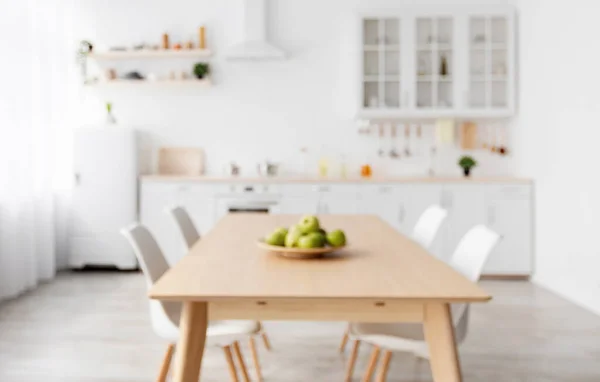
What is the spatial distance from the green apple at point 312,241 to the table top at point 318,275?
0.21 feet

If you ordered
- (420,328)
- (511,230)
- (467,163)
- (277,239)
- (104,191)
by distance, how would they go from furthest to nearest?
1. (467,163)
2. (104,191)
3. (511,230)
4. (420,328)
5. (277,239)

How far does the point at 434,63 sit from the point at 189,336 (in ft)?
16.6

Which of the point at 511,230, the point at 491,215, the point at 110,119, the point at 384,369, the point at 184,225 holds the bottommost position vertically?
the point at 384,369

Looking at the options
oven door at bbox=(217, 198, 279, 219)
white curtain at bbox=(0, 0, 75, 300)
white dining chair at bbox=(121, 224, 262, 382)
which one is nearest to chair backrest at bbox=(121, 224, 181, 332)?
white dining chair at bbox=(121, 224, 262, 382)

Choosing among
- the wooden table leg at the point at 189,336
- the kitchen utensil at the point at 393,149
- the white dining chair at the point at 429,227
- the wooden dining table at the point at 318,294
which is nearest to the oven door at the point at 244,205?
the kitchen utensil at the point at 393,149

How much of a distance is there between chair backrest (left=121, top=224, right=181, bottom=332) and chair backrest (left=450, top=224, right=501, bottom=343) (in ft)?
3.96

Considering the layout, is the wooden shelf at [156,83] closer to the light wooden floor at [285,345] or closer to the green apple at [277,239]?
the light wooden floor at [285,345]

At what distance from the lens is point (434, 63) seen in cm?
654

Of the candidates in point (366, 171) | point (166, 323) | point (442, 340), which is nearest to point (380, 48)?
point (366, 171)

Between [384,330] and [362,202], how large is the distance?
363 cm

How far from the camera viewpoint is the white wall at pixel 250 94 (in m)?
6.89

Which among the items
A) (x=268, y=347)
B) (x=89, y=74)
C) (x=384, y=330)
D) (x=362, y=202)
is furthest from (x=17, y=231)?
(x=384, y=330)

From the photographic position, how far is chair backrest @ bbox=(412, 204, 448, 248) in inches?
139

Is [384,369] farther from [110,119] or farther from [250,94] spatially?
[110,119]
